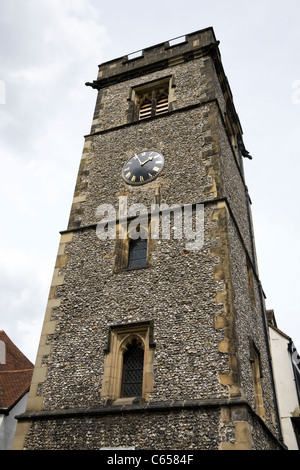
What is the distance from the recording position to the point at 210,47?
45.3ft

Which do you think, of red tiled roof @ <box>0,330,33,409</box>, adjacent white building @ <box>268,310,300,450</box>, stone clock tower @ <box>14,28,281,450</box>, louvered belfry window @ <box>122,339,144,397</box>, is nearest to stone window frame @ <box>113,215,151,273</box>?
stone clock tower @ <box>14,28,281,450</box>

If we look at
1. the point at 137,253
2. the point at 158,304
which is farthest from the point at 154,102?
the point at 158,304

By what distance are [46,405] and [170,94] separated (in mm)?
9688

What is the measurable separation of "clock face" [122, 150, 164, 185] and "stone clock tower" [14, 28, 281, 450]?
0.04m

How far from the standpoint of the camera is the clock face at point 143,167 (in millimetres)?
11211

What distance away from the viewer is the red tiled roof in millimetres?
11938

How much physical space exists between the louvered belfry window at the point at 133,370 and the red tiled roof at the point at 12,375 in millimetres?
4855

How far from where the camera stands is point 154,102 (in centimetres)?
1385

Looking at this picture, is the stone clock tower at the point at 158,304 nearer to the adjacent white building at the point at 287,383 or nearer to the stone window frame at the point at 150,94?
the stone window frame at the point at 150,94

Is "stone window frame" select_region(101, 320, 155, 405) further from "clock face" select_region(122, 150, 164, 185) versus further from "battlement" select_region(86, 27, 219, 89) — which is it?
"battlement" select_region(86, 27, 219, 89)
